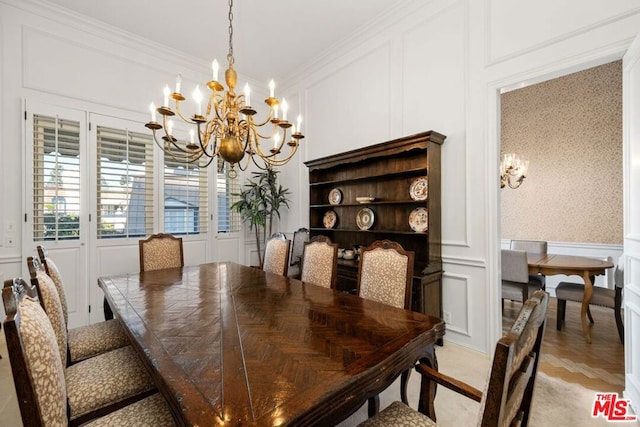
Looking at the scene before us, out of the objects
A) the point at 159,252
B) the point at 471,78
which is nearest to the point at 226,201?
the point at 159,252

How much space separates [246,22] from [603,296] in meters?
4.82

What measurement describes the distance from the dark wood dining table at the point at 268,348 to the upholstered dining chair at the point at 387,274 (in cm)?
28

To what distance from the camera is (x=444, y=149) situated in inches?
112

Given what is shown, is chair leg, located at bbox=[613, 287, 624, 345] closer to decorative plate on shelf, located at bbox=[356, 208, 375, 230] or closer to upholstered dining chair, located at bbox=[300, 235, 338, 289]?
decorative plate on shelf, located at bbox=[356, 208, 375, 230]

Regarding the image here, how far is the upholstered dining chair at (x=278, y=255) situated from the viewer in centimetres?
281

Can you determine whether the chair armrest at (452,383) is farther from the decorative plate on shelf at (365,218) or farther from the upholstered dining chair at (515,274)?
the upholstered dining chair at (515,274)

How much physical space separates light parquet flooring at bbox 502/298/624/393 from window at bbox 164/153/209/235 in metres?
4.19

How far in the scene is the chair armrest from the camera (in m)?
1.07

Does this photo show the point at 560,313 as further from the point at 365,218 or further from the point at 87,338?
the point at 87,338

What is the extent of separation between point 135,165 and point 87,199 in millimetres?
660

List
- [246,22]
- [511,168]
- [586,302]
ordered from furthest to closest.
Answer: [511,168]
[246,22]
[586,302]

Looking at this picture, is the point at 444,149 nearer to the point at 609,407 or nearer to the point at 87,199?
the point at 609,407

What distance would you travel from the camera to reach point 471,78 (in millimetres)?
2637

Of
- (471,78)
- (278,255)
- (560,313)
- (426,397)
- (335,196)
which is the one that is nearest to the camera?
(426,397)
